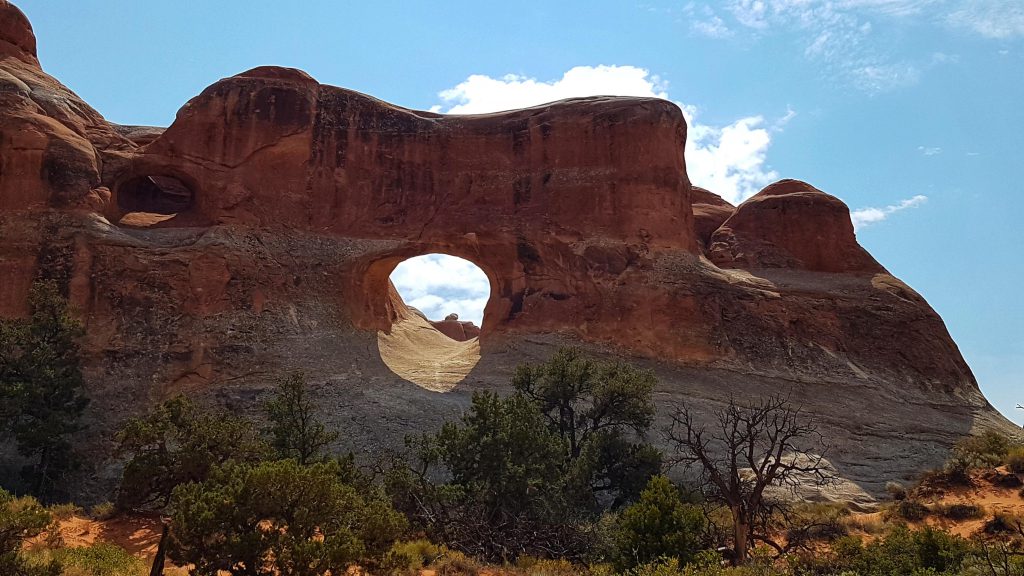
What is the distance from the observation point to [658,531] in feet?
44.3

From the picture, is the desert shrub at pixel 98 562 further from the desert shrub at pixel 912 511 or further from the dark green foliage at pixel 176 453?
the desert shrub at pixel 912 511

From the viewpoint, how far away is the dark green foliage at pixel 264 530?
10.6 metres

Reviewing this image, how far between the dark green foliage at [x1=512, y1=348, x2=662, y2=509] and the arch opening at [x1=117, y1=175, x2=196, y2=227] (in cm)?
1778

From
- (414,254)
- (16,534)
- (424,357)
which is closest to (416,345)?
(424,357)

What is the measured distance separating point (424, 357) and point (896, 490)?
59.6 feet

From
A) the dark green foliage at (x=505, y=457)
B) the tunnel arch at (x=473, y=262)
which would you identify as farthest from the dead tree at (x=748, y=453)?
the tunnel arch at (x=473, y=262)

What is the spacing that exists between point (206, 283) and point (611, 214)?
54.4ft

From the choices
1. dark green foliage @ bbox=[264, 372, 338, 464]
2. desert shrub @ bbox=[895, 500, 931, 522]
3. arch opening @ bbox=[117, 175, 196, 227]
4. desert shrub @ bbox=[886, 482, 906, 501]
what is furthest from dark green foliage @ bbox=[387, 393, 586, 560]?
arch opening @ bbox=[117, 175, 196, 227]

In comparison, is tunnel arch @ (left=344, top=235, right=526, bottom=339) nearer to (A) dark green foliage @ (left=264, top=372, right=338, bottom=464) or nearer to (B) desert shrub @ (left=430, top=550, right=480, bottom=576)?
(A) dark green foliage @ (left=264, top=372, right=338, bottom=464)

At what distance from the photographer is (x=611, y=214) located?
30328 mm

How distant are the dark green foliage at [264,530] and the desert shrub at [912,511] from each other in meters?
15.6

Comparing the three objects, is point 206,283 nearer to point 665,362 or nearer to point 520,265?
point 520,265

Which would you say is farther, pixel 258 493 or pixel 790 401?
pixel 790 401

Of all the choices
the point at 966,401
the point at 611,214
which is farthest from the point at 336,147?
the point at 966,401
